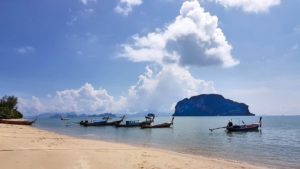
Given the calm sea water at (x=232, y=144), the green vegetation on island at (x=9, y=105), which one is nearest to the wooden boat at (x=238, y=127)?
the calm sea water at (x=232, y=144)

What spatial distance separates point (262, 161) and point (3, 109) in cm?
9145

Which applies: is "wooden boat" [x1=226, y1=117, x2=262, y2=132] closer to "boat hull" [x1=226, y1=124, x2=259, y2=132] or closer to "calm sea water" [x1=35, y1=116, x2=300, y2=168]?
"boat hull" [x1=226, y1=124, x2=259, y2=132]

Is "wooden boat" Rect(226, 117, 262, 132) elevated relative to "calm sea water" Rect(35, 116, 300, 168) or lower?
elevated

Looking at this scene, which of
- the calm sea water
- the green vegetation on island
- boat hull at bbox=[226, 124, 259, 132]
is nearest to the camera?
the calm sea water

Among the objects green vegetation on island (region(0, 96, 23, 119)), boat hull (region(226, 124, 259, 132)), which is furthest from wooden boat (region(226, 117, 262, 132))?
green vegetation on island (region(0, 96, 23, 119))

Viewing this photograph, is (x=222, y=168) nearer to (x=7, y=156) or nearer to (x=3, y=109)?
(x=7, y=156)

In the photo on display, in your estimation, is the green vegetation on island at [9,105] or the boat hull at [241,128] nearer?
the boat hull at [241,128]

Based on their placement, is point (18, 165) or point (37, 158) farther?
point (37, 158)

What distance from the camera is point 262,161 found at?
2577cm

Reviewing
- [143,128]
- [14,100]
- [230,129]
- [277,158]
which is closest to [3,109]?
[14,100]

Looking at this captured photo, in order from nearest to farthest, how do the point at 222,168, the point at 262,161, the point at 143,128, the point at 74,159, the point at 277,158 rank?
the point at 74,159
the point at 222,168
the point at 262,161
the point at 277,158
the point at 143,128

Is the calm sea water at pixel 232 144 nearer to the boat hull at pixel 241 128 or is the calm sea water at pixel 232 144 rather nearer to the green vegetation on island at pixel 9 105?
the boat hull at pixel 241 128

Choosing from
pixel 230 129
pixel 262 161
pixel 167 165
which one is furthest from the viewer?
pixel 230 129

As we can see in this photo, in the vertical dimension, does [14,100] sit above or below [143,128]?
above
